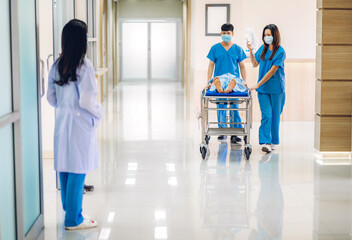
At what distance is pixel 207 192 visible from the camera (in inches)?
205

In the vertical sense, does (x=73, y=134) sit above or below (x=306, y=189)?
above

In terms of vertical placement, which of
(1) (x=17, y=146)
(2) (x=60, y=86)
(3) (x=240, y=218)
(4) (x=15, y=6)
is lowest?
(3) (x=240, y=218)

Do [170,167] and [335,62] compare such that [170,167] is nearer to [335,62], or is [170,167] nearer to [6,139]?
[335,62]

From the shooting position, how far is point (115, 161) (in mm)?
6539

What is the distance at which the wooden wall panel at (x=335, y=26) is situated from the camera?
629 centimetres

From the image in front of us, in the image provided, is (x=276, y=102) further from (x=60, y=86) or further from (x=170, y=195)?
(x=60, y=86)

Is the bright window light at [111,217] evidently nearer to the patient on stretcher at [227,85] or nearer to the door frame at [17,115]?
the door frame at [17,115]

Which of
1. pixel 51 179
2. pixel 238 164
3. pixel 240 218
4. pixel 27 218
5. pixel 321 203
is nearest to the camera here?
pixel 27 218

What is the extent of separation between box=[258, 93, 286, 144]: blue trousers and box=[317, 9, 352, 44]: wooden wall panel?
97 cm

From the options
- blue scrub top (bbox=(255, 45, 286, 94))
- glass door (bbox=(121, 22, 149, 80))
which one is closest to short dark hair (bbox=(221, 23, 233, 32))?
blue scrub top (bbox=(255, 45, 286, 94))

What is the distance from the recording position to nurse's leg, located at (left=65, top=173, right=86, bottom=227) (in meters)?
3.98

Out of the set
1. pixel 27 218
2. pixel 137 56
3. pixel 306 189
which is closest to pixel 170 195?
pixel 306 189

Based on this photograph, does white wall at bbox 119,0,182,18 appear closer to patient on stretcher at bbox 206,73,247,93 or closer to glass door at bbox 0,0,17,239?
patient on stretcher at bbox 206,73,247,93

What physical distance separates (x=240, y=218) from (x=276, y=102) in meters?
2.86
